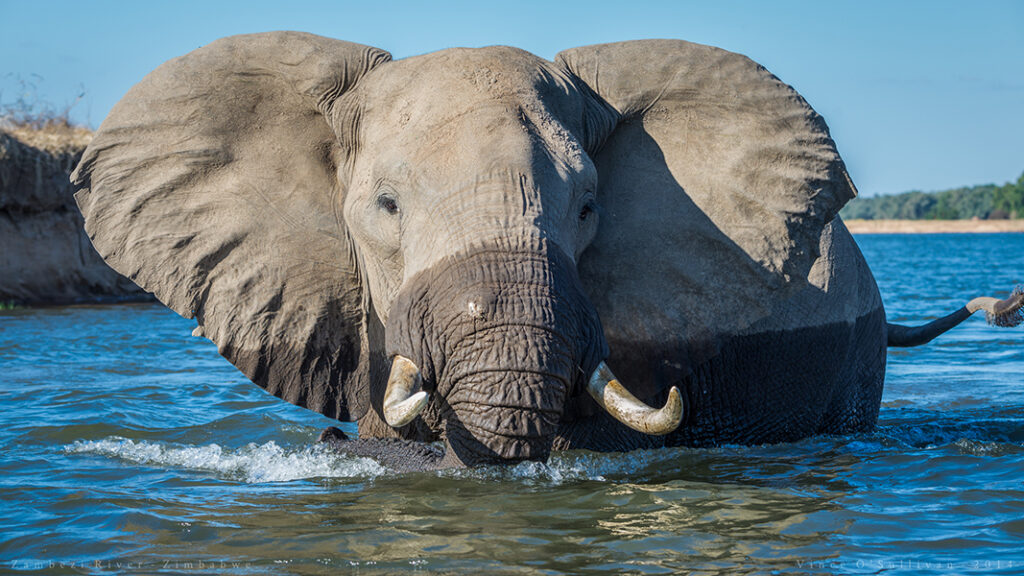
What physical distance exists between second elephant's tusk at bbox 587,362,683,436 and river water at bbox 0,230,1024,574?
1.53ft

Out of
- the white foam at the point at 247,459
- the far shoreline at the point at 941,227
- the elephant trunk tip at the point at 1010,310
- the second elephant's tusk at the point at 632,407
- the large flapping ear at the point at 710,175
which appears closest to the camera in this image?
the second elephant's tusk at the point at 632,407

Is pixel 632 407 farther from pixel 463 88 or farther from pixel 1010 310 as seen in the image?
pixel 1010 310

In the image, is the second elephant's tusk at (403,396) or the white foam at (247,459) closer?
the second elephant's tusk at (403,396)

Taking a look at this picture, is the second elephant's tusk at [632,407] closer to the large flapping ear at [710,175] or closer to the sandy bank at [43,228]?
the large flapping ear at [710,175]

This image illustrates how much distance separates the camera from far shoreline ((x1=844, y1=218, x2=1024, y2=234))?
442 feet

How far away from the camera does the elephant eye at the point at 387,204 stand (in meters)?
4.95

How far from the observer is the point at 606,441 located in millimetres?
5539

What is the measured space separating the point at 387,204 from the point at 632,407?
1.42 meters

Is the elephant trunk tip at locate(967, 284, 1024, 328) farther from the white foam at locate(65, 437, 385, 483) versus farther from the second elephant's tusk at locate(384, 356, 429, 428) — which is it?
the second elephant's tusk at locate(384, 356, 429, 428)

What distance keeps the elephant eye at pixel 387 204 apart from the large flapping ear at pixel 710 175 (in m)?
1.08

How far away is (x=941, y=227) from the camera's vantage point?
14762 centimetres

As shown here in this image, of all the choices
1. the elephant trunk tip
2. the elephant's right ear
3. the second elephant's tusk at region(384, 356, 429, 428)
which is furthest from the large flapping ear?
the elephant trunk tip

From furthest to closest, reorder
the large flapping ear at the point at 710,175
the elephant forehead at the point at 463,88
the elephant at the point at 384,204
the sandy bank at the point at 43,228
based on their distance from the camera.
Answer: the sandy bank at the point at 43,228 < the large flapping ear at the point at 710,175 < the elephant at the point at 384,204 < the elephant forehead at the point at 463,88

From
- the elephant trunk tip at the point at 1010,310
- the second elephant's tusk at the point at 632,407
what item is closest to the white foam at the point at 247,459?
the second elephant's tusk at the point at 632,407
